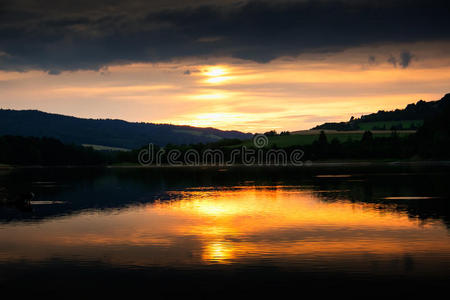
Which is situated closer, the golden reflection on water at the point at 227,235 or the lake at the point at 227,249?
the lake at the point at 227,249

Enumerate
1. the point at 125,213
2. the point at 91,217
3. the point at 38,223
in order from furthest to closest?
the point at 125,213, the point at 91,217, the point at 38,223

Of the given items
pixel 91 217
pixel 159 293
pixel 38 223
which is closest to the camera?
pixel 159 293

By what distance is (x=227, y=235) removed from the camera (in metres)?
41.4

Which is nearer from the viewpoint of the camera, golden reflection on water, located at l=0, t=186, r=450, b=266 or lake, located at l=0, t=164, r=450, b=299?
lake, located at l=0, t=164, r=450, b=299

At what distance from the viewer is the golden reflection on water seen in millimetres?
33281

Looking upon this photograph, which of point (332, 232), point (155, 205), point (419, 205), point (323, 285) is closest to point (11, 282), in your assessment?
point (323, 285)

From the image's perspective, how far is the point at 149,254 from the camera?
33.8 metres

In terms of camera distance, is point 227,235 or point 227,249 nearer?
point 227,249

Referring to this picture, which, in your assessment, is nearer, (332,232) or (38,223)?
(332,232)

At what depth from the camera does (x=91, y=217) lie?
53.6 metres

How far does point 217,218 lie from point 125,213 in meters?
11.1

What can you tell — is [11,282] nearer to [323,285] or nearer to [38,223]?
[323,285]

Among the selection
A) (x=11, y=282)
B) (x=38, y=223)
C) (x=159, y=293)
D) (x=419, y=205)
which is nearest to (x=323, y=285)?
(x=159, y=293)

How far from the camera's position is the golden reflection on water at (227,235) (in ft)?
109
